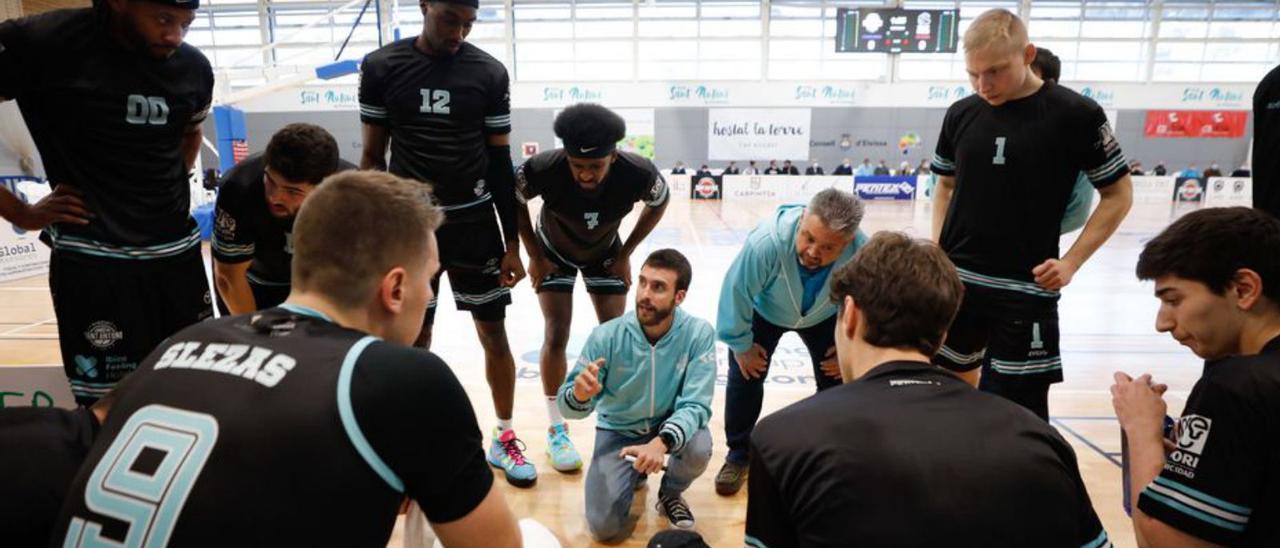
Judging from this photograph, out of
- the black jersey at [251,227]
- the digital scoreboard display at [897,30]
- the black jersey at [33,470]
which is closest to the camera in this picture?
the black jersey at [33,470]

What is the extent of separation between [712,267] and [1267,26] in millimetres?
24184

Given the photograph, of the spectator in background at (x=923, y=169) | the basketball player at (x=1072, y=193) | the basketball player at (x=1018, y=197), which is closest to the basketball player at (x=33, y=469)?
the basketball player at (x=1018, y=197)

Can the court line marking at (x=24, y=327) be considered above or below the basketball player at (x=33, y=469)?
below

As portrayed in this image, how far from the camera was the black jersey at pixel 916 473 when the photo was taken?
3.81ft

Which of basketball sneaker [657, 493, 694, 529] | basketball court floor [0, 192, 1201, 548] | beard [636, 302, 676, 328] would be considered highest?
beard [636, 302, 676, 328]

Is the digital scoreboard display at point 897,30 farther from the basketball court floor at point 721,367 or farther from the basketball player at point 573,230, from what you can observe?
the basketball player at point 573,230

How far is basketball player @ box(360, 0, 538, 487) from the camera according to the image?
2918mm

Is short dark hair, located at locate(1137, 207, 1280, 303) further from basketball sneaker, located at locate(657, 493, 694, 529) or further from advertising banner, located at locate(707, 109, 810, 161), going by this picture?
advertising banner, located at locate(707, 109, 810, 161)

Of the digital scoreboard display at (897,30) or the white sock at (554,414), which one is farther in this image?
the digital scoreboard display at (897,30)

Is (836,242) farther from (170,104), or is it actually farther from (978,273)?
(170,104)

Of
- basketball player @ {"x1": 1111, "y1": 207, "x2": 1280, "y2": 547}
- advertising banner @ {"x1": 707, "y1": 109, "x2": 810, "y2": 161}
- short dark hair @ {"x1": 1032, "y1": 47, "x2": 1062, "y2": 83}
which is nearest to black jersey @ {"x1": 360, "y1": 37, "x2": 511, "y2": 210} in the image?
short dark hair @ {"x1": 1032, "y1": 47, "x2": 1062, "y2": 83}

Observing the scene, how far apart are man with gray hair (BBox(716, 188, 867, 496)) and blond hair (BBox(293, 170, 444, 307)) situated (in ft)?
6.36

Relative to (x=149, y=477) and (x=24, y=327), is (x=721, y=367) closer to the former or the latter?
(x=149, y=477)

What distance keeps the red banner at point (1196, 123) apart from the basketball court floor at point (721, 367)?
16.7 metres
